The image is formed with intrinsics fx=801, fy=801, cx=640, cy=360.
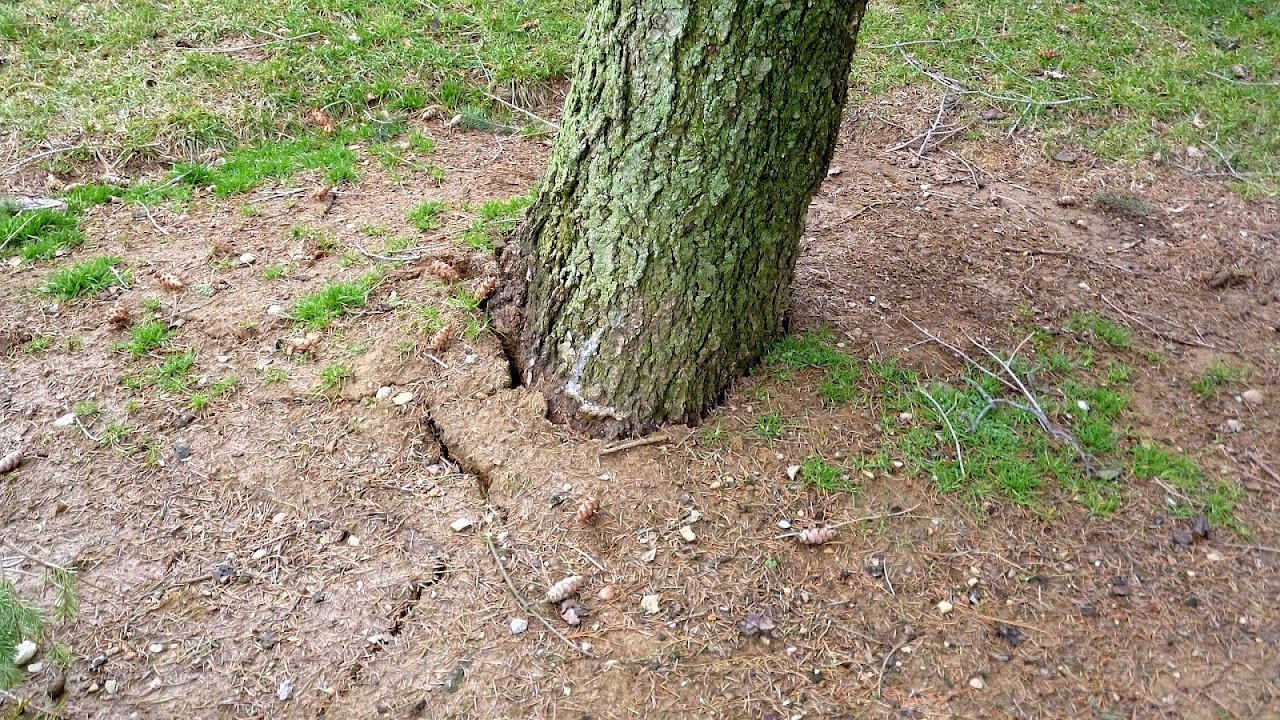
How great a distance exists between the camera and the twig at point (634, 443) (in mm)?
2635

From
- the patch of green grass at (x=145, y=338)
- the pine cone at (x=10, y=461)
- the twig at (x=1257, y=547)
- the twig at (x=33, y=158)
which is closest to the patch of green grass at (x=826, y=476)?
the twig at (x=1257, y=547)

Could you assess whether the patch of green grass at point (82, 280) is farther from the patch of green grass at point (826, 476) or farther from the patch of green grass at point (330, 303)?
the patch of green grass at point (826, 476)

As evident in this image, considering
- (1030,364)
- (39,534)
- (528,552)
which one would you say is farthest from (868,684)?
(39,534)

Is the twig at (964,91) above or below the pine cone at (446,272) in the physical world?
above

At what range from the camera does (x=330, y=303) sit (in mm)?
3174

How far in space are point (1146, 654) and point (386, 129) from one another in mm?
4278

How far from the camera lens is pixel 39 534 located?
2480 mm

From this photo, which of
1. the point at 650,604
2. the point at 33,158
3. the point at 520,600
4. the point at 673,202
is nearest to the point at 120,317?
the point at 33,158

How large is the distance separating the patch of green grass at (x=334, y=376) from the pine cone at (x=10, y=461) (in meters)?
0.98

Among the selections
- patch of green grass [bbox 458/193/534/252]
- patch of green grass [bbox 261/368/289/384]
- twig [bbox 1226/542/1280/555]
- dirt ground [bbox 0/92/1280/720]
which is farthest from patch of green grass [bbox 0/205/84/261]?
twig [bbox 1226/542/1280/555]

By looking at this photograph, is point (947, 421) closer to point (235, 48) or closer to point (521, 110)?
point (521, 110)

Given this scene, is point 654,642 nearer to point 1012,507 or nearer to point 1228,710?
point 1012,507

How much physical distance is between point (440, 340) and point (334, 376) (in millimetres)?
400

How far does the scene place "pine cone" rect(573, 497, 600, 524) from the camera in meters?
2.42
